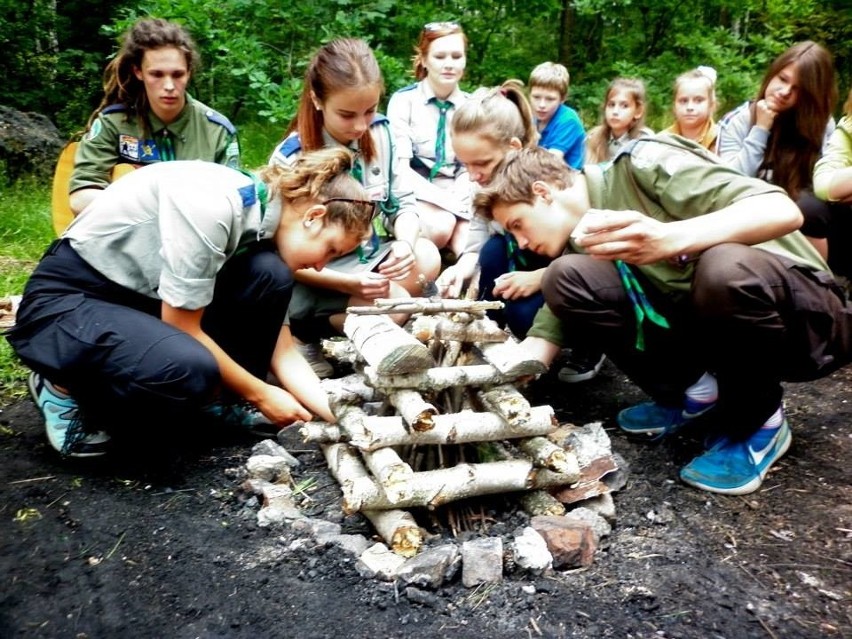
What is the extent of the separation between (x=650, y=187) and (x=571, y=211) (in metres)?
0.31

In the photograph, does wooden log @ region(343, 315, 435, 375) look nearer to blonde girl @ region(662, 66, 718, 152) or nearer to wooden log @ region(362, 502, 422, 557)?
wooden log @ region(362, 502, 422, 557)

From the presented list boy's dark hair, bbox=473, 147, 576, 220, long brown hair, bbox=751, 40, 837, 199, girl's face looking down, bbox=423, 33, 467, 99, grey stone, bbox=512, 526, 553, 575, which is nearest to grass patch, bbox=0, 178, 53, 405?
boy's dark hair, bbox=473, 147, 576, 220

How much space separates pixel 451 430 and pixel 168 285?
104 cm

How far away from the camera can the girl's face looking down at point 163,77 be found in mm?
3439

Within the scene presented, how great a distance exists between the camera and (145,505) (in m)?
2.26

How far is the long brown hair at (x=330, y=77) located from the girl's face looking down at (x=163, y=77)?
26.0 inches

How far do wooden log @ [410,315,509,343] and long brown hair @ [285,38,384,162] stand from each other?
4.31 feet

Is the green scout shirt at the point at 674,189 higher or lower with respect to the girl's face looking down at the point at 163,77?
lower

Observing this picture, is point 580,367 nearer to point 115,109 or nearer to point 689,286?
point 689,286

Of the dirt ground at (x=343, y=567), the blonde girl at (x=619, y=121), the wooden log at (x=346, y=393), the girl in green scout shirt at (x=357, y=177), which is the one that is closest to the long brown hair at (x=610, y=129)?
the blonde girl at (x=619, y=121)

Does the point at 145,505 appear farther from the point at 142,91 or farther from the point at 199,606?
the point at 142,91

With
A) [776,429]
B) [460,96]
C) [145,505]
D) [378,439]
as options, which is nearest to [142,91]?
[460,96]

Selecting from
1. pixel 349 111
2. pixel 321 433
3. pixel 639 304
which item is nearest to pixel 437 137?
pixel 349 111

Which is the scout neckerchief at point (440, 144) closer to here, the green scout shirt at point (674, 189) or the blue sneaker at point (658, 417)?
the green scout shirt at point (674, 189)
